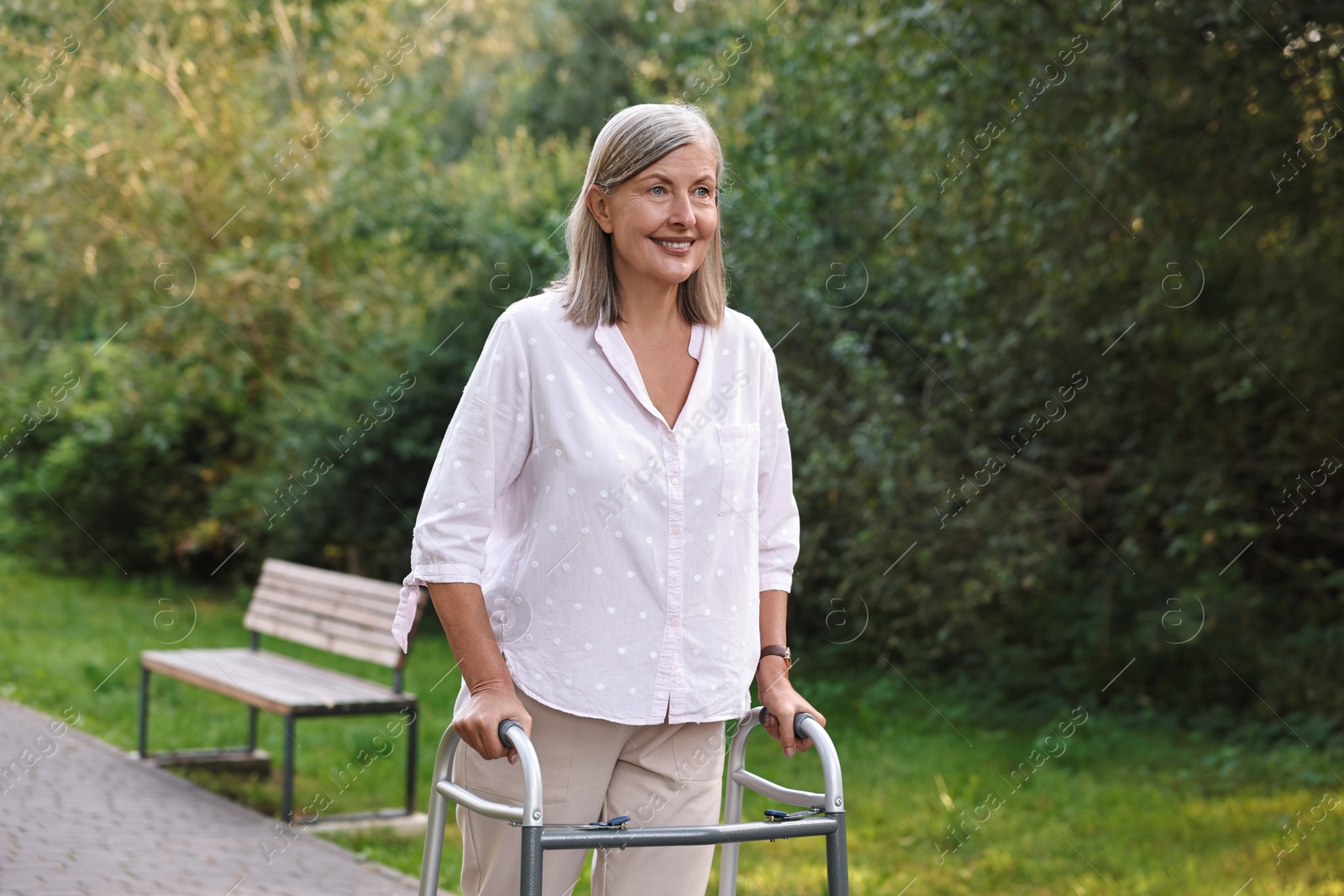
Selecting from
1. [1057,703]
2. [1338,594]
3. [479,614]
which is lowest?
[1057,703]

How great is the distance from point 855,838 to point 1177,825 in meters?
1.49

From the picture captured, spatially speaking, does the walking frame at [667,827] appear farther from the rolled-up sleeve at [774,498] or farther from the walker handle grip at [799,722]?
the rolled-up sleeve at [774,498]

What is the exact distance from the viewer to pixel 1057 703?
948 cm

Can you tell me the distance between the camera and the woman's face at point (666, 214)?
238 cm

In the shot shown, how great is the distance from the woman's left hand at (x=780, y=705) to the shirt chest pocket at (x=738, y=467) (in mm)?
308

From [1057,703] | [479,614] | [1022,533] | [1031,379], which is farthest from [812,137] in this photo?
[479,614]

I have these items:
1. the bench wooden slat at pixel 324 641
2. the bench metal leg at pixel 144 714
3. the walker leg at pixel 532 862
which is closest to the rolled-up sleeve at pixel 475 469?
the walker leg at pixel 532 862

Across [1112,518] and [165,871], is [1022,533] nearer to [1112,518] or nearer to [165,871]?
[1112,518]

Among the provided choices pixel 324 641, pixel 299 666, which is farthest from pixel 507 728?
pixel 299 666

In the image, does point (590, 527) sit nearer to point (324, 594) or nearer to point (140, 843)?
point (140, 843)

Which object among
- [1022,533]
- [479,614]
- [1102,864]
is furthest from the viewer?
[1022,533]

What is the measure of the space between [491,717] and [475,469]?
16.0 inches

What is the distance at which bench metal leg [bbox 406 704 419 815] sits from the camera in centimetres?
620

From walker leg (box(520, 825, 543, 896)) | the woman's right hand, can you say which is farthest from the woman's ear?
walker leg (box(520, 825, 543, 896))
